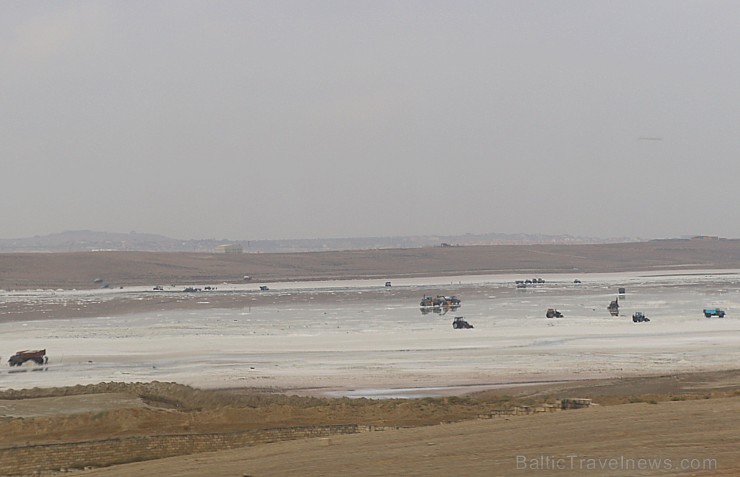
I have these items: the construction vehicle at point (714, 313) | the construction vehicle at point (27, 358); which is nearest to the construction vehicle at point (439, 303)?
the construction vehicle at point (714, 313)

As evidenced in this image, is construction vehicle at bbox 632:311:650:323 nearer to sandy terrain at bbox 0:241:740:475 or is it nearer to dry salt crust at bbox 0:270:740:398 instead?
dry salt crust at bbox 0:270:740:398

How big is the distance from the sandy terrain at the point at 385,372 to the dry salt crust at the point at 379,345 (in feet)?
0.50

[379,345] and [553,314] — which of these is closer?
[379,345]

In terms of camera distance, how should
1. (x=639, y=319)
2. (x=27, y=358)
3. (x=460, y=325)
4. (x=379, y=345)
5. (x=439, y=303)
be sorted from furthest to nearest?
1. (x=439, y=303)
2. (x=639, y=319)
3. (x=460, y=325)
4. (x=379, y=345)
5. (x=27, y=358)

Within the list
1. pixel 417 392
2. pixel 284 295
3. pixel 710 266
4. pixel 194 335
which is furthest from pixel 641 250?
pixel 417 392

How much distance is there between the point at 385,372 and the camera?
35.2 m

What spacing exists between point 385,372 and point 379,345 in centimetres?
869

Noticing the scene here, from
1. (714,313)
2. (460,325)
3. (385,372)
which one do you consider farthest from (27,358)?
(714,313)

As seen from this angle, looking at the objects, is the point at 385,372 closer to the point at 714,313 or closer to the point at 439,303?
the point at 714,313

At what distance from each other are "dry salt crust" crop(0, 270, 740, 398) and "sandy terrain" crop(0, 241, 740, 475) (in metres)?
0.15

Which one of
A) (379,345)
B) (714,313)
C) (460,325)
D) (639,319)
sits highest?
(714,313)

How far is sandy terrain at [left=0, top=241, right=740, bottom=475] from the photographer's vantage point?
17422 mm

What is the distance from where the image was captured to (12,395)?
29781 mm

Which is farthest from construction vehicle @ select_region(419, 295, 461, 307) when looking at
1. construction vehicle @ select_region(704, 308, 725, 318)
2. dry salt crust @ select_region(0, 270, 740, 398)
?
construction vehicle @ select_region(704, 308, 725, 318)
